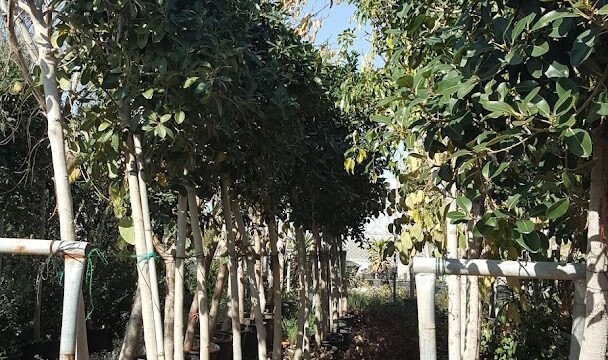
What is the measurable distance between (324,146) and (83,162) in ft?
7.43

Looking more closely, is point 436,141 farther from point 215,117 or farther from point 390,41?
point 390,41

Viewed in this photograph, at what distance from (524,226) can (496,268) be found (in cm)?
33

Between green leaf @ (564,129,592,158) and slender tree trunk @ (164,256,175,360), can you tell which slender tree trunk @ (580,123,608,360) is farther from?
slender tree trunk @ (164,256,175,360)

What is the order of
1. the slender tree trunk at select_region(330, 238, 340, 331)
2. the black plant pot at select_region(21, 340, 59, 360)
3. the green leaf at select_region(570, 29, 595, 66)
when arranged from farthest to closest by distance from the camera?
the slender tree trunk at select_region(330, 238, 340, 331) < the black plant pot at select_region(21, 340, 59, 360) < the green leaf at select_region(570, 29, 595, 66)

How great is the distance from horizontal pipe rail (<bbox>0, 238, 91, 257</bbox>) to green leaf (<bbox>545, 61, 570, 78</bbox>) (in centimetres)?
147

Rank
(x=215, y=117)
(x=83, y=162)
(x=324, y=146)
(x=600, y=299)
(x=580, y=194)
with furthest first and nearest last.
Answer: (x=324, y=146), (x=83, y=162), (x=215, y=117), (x=580, y=194), (x=600, y=299)

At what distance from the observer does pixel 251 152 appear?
12.6 ft

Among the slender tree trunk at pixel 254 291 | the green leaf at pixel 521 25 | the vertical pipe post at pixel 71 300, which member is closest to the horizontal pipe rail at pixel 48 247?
the vertical pipe post at pixel 71 300

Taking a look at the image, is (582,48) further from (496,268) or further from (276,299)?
(276,299)

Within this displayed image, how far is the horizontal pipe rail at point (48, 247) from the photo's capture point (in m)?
2.02

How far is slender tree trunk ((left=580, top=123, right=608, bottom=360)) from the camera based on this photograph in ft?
5.97

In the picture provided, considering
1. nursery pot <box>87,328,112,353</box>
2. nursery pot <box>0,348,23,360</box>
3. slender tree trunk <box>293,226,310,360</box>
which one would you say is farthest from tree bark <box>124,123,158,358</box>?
nursery pot <box>87,328,112,353</box>

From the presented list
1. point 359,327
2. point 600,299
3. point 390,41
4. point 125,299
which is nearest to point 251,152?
point 390,41

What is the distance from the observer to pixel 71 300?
6.67 ft
